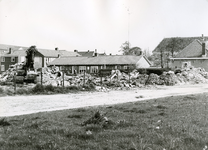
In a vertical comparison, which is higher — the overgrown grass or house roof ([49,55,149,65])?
house roof ([49,55,149,65])

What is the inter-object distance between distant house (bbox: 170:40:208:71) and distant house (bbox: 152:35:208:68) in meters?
16.0

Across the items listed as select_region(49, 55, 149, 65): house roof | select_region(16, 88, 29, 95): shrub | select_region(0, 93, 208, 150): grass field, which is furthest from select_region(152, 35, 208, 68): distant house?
select_region(0, 93, 208, 150): grass field

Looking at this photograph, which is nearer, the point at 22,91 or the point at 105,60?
the point at 22,91

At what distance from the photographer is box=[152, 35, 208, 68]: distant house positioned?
271 feet

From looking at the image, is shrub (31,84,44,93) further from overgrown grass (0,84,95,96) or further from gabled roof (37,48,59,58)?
gabled roof (37,48,59,58)

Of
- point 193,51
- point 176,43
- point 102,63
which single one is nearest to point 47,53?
A: point 102,63

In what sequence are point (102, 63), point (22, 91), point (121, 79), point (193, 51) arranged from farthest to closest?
point (102, 63), point (193, 51), point (121, 79), point (22, 91)

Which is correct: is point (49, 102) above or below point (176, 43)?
below

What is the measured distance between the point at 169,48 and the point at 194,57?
2226 cm

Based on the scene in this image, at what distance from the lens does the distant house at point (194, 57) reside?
195 ft

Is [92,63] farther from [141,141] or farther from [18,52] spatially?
[141,141]

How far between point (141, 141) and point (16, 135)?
319 cm

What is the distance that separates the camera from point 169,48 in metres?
83.3

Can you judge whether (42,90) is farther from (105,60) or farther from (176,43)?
(176,43)
